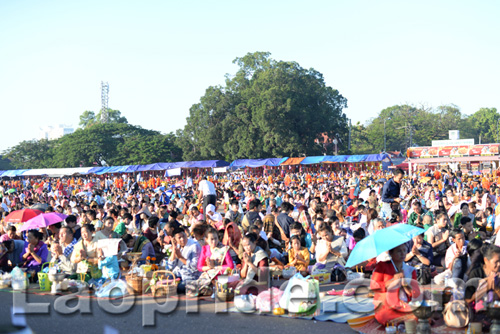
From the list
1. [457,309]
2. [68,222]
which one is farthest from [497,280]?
[68,222]

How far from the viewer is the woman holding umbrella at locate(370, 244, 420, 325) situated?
5.18 metres

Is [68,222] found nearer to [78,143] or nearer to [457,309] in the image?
[457,309]

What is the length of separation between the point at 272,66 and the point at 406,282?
46.3m

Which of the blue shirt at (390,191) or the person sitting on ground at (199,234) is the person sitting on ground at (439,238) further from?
the person sitting on ground at (199,234)

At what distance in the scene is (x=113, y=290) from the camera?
726 centimetres

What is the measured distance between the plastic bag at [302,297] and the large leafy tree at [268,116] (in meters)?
36.9

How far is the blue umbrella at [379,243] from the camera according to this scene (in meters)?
5.14

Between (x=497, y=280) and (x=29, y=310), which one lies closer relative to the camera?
(x=497, y=280)

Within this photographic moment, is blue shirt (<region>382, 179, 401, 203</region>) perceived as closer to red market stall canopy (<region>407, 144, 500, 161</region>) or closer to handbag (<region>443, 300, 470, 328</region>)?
handbag (<region>443, 300, 470, 328</region>)

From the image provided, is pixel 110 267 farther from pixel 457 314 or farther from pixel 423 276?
pixel 457 314

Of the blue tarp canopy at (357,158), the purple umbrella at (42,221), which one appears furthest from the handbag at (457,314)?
the blue tarp canopy at (357,158)

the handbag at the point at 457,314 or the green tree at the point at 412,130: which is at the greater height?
the green tree at the point at 412,130

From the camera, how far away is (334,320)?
593 cm

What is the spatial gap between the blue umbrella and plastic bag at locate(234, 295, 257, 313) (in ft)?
5.29
